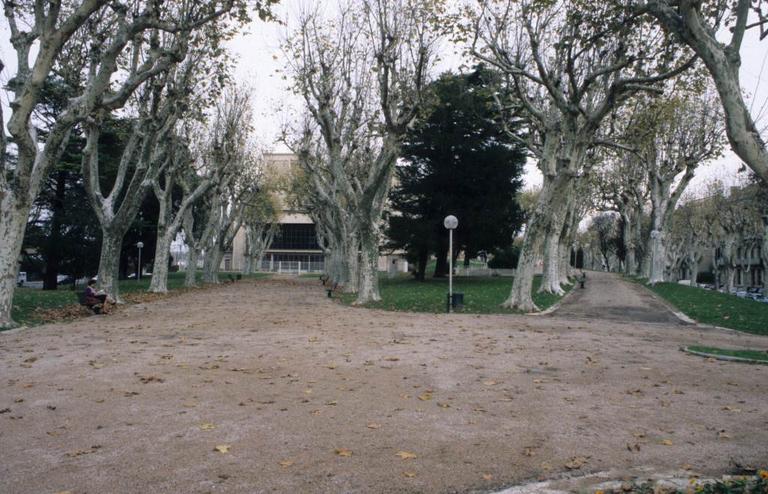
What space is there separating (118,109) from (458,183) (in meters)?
24.0

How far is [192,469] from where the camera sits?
4555 mm

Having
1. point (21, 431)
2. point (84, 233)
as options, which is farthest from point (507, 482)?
point (84, 233)

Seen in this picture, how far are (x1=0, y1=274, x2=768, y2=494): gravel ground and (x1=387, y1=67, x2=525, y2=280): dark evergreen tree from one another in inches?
991

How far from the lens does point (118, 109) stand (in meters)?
17.2

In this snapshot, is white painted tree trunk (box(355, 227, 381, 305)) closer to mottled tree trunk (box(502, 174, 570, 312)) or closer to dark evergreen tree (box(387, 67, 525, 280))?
mottled tree trunk (box(502, 174, 570, 312))

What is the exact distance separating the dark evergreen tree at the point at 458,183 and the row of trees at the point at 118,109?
443 inches

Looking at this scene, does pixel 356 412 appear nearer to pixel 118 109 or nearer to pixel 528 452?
pixel 528 452

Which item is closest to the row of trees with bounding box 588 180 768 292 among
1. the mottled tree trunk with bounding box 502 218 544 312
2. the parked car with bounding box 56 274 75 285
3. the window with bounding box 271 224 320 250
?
the mottled tree trunk with bounding box 502 218 544 312

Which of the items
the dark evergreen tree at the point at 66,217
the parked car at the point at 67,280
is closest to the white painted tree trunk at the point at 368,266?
the dark evergreen tree at the point at 66,217

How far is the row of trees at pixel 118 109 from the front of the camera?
13.4m

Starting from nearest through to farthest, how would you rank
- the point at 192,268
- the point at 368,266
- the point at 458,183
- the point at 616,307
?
the point at 616,307
the point at 368,266
the point at 192,268
the point at 458,183

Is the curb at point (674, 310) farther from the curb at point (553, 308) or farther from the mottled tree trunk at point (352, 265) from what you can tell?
the mottled tree trunk at point (352, 265)

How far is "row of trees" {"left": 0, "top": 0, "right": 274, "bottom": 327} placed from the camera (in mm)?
13375

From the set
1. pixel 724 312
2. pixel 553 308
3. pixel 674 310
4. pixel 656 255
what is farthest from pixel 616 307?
pixel 656 255
